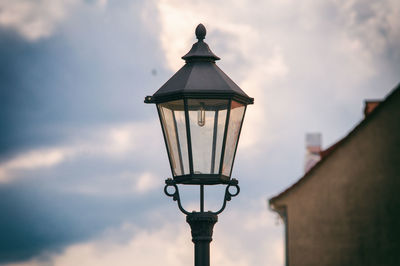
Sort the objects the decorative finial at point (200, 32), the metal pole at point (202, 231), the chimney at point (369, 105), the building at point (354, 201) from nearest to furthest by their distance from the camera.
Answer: the metal pole at point (202, 231) < the decorative finial at point (200, 32) < the building at point (354, 201) < the chimney at point (369, 105)

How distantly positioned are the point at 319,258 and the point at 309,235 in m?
0.48

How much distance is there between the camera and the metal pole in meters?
6.36

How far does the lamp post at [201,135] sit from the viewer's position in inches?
251

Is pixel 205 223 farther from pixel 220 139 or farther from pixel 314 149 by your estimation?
pixel 314 149

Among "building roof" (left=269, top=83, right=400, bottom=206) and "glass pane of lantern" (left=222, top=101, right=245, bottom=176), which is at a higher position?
"building roof" (left=269, top=83, right=400, bottom=206)

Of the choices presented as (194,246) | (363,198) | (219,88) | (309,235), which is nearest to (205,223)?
(194,246)

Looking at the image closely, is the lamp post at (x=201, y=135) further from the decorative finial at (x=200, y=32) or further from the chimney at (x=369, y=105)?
the chimney at (x=369, y=105)

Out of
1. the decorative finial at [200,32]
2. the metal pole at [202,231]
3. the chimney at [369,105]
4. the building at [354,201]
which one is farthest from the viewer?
the chimney at [369,105]

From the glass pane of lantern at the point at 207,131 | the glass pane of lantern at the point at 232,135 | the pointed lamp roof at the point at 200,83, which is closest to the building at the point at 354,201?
the pointed lamp roof at the point at 200,83

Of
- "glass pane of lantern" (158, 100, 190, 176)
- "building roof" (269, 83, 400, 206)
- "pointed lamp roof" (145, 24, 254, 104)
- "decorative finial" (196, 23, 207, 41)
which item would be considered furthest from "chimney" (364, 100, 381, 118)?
"glass pane of lantern" (158, 100, 190, 176)

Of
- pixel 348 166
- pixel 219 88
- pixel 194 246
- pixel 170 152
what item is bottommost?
pixel 194 246

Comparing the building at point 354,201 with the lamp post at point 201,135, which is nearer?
the lamp post at point 201,135

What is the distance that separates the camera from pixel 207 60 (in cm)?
688

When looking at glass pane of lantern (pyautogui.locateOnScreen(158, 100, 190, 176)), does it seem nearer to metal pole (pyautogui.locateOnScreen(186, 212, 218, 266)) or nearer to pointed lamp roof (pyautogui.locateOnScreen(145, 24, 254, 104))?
pointed lamp roof (pyautogui.locateOnScreen(145, 24, 254, 104))
